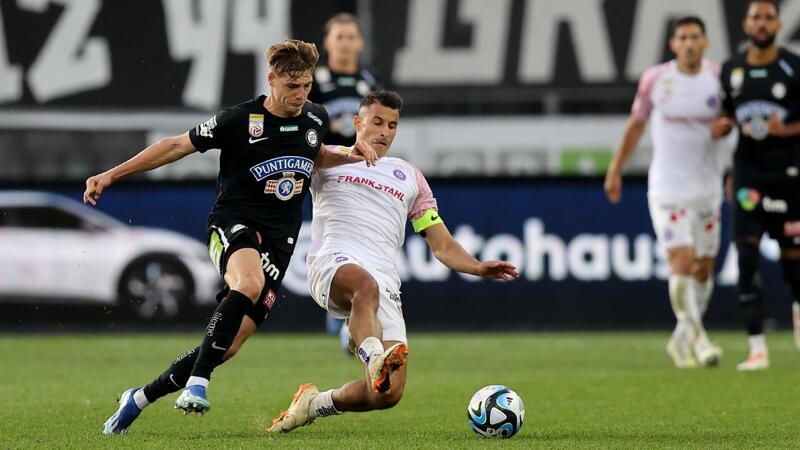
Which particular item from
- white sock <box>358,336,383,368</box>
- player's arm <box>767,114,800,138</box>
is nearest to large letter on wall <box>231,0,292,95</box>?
player's arm <box>767,114,800,138</box>

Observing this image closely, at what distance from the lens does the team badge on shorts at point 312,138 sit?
7203 mm

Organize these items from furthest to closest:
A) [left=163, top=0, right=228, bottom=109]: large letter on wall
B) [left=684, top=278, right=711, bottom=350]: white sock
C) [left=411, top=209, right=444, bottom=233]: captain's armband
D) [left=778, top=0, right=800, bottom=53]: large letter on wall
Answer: [left=778, top=0, right=800, bottom=53]: large letter on wall, [left=163, top=0, right=228, bottom=109]: large letter on wall, [left=684, top=278, right=711, bottom=350]: white sock, [left=411, top=209, right=444, bottom=233]: captain's armband

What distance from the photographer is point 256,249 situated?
7.01 m

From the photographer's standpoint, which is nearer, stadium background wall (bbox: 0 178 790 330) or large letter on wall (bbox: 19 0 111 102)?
stadium background wall (bbox: 0 178 790 330)

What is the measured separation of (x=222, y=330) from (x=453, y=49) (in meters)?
12.3

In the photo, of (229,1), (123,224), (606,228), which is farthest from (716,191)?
(229,1)

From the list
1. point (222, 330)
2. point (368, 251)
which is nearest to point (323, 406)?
point (222, 330)

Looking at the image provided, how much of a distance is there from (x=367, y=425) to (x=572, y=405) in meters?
1.43

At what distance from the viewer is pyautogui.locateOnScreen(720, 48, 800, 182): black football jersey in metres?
10.9

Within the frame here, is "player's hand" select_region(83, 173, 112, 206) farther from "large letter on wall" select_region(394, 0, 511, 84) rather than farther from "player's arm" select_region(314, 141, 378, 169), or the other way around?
"large letter on wall" select_region(394, 0, 511, 84)

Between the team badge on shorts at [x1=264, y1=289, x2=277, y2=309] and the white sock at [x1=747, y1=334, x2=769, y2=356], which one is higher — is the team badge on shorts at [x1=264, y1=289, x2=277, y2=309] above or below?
above

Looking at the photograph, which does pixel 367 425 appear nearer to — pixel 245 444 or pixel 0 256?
pixel 245 444

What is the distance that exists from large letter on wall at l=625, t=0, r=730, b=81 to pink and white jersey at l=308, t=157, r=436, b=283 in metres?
10.9

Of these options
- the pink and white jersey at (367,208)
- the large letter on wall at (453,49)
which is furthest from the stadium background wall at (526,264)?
the pink and white jersey at (367,208)
